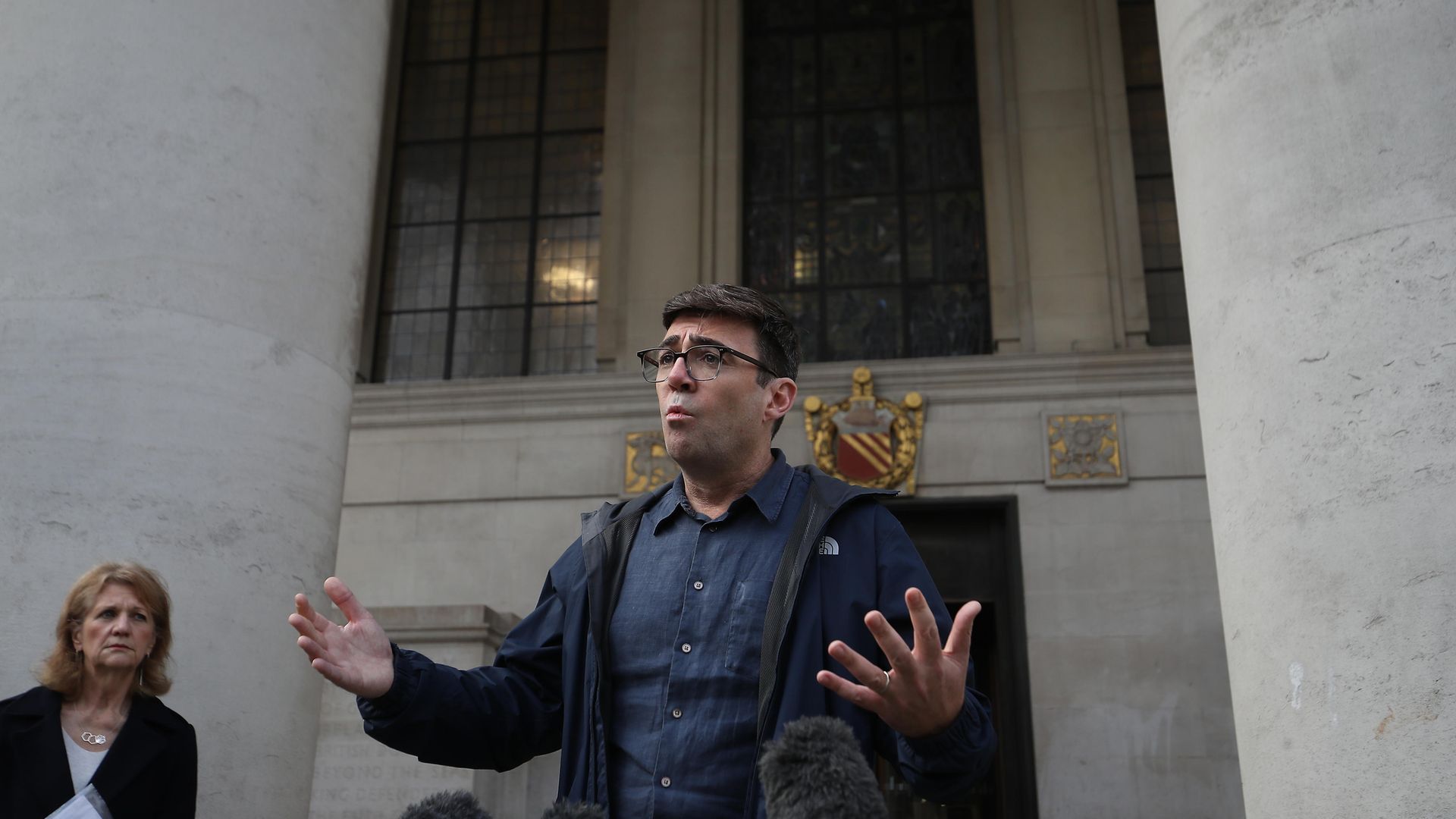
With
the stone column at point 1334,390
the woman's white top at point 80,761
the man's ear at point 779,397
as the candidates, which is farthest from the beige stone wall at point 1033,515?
the man's ear at point 779,397

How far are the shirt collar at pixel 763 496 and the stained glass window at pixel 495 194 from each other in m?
11.2

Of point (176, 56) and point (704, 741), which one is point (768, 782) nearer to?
point (704, 741)

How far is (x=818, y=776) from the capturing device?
1966 millimetres

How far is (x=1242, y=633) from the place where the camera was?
191 inches

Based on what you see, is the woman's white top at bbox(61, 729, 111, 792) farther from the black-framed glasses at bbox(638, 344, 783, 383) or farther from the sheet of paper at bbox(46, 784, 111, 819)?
the black-framed glasses at bbox(638, 344, 783, 383)

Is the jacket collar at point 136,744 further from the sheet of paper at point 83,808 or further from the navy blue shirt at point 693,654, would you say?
the navy blue shirt at point 693,654

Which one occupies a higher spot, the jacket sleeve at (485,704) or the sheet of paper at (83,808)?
the jacket sleeve at (485,704)

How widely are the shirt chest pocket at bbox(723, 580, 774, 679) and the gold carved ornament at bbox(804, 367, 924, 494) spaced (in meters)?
9.75

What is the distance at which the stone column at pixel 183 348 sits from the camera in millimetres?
5504

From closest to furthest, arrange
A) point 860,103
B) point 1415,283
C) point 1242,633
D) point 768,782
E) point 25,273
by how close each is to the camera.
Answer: point 768,782, point 1415,283, point 1242,633, point 25,273, point 860,103

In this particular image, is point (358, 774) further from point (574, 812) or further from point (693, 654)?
point (574, 812)

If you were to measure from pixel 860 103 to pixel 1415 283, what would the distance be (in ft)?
35.4

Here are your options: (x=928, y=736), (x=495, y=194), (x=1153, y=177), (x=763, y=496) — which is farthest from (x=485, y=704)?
(x=495, y=194)

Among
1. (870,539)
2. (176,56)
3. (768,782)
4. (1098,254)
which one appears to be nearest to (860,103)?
(1098,254)
